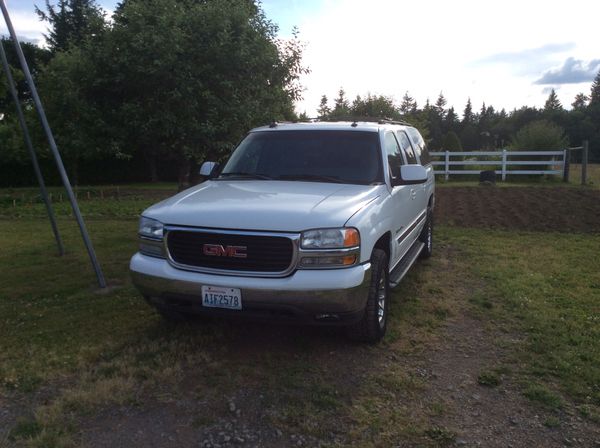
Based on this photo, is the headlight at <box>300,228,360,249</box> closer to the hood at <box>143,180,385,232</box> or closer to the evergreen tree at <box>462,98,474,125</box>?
the hood at <box>143,180,385,232</box>

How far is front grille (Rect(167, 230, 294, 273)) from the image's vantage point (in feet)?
12.3

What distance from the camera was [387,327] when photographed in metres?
4.87

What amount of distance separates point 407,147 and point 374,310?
9.24 ft

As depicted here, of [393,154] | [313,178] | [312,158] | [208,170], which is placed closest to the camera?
Result: [313,178]

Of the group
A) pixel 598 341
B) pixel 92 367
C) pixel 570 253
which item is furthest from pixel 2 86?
pixel 598 341

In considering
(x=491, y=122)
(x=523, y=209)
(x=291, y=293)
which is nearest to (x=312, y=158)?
(x=291, y=293)

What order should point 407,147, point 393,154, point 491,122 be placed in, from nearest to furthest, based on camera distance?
1. point 393,154
2. point 407,147
3. point 491,122

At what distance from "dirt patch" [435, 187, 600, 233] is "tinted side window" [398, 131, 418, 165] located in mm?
4463

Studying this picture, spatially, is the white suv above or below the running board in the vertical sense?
above

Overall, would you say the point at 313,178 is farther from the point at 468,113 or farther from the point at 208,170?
the point at 468,113

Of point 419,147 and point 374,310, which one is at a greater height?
point 419,147

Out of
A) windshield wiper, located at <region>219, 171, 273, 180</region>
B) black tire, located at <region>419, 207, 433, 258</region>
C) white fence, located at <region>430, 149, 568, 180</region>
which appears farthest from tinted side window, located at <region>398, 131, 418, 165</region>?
white fence, located at <region>430, 149, 568, 180</region>

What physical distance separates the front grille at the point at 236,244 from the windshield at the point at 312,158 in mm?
1250

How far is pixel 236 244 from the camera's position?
151 inches
